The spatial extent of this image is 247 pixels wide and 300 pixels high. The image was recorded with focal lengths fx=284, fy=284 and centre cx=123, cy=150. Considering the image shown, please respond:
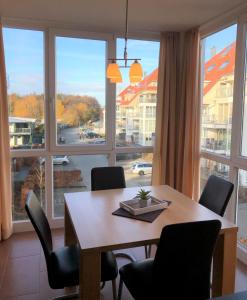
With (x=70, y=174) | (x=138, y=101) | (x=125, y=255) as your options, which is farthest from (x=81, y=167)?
(x=125, y=255)

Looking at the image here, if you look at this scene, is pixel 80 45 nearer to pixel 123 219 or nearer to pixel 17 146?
pixel 17 146

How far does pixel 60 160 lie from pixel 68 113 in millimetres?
636

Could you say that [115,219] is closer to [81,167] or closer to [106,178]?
[106,178]

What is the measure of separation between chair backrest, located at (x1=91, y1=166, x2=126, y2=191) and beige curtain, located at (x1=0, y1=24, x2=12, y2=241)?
3.76 feet

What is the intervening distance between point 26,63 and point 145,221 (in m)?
2.57

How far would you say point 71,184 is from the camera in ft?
12.9

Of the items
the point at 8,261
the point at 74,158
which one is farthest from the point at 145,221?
the point at 74,158

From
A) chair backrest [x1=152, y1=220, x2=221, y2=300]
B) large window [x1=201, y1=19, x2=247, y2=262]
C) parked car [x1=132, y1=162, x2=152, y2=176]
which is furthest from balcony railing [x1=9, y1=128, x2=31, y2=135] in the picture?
chair backrest [x1=152, y1=220, x2=221, y2=300]

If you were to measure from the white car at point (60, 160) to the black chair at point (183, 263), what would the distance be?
91.6 inches

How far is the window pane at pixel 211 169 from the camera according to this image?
338cm

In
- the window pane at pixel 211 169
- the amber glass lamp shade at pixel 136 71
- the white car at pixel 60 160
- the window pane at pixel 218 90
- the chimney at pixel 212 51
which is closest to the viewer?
the amber glass lamp shade at pixel 136 71

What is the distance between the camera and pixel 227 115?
330 centimetres

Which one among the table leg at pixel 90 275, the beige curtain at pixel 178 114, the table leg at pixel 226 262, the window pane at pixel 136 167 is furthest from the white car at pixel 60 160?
the table leg at pixel 226 262

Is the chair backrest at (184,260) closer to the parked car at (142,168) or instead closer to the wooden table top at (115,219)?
the wooden table top at (115,219)
